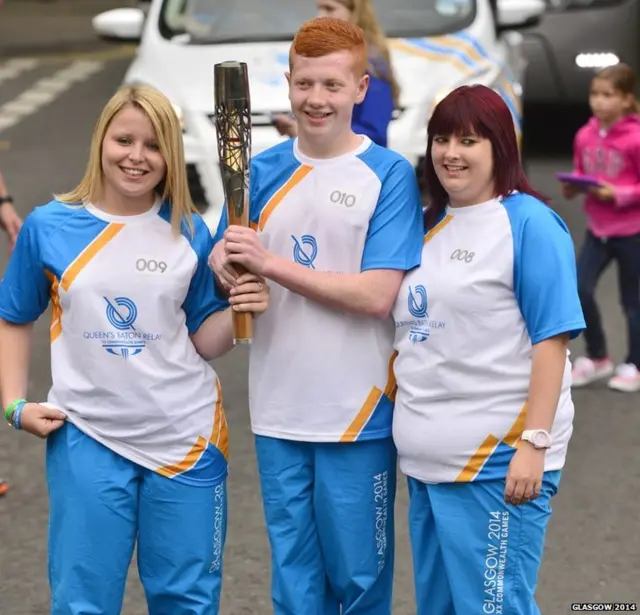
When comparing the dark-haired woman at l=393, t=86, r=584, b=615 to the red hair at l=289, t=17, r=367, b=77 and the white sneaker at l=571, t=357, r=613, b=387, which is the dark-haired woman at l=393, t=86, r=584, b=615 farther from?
the white sneaker at l=571, t=357, r=613, b=387

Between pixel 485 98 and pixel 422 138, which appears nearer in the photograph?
pixel 485 98

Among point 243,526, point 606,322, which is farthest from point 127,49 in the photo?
point 243,526

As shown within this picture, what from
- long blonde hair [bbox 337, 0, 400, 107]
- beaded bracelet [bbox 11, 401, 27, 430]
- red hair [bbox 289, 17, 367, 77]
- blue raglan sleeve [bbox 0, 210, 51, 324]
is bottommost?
beaded bracelet [bbox 11, 401, 27, 430]

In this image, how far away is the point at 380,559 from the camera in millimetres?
4234

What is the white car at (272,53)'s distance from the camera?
30.5 feet

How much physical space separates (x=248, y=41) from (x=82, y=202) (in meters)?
5.97

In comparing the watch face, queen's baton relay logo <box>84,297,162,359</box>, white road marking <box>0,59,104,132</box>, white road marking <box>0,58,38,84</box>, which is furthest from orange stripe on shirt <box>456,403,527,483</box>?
white road marking <box>0,58,38,84</box>

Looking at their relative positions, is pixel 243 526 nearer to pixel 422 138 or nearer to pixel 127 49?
pixel 422 138

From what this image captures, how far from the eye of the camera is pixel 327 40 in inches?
156

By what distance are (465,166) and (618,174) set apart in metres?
4.06

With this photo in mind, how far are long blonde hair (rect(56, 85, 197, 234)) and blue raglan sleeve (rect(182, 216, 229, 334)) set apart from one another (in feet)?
0.17

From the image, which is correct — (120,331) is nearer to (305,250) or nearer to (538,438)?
(305,250)

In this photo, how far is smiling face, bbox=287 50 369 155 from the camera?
3982mm

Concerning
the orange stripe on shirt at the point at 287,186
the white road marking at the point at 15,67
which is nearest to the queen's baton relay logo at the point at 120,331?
the orange stripe on shirt at the point at 287,186
